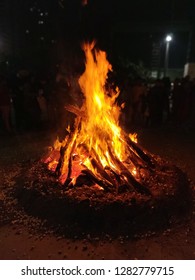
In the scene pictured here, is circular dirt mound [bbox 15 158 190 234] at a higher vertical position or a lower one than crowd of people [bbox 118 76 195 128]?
lower

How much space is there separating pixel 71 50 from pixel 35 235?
18324 mm

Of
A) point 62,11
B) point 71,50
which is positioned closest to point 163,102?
point 71,50

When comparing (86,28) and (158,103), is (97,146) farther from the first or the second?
(86,28)

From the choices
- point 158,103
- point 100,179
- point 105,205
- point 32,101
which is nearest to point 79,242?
point 105,205

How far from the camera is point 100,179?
5.82 metres

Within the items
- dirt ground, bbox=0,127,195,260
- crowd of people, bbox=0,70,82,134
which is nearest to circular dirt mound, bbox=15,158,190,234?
dirt ground, bbox=0,127,195,260

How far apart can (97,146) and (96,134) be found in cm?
32

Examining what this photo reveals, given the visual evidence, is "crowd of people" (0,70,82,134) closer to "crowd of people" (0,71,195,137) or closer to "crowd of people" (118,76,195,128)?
"crowd of people" (0,71,195,137)

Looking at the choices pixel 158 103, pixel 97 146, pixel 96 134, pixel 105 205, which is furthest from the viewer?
pixel 158 103

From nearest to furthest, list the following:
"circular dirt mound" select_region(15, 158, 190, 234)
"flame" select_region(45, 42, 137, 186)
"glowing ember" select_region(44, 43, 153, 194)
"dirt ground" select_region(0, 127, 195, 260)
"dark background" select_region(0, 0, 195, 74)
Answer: "dirt ground" select_region(0, 127, 195, 260) < "circular dirt mound" select_region(15, 158, 190, 234) < "glowing ember" select_region(44, 43, 153, 194) < "flame" select_region(45, 42, 137, 186) < "dark background" select_region(0, 0, 195, 74)

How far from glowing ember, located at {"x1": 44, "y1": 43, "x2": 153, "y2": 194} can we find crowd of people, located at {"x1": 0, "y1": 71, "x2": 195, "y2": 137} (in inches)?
136

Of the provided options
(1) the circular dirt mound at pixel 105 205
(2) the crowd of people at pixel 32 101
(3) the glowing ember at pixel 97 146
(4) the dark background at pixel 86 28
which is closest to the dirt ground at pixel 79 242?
(1) the circular dirt mound at pixel 105 205

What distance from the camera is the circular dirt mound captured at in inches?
205

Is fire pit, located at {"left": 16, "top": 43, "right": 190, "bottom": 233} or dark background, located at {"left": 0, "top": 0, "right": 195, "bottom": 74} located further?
dark background, located at {"left": 0, "top": 0, "right": 195, "bottom": 74}
